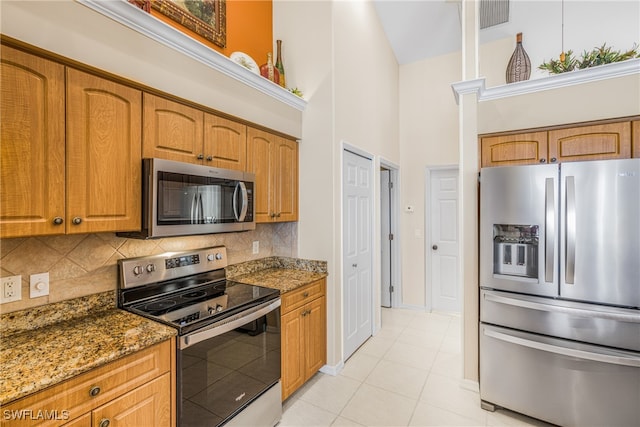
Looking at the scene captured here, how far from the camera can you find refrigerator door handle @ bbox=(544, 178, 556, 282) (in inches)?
80.8

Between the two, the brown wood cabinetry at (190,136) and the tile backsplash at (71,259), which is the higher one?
the brown wood cabinetry at (190,136)

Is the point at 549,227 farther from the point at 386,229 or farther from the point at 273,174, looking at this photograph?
the point at 386,229

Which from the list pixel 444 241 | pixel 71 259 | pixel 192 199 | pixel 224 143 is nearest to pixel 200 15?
pixel 224 143

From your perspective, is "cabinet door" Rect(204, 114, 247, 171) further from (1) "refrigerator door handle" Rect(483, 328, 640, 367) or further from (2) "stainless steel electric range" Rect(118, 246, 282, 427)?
(1) "refrigerator door handle" Rect(483, 328, 640, 367)

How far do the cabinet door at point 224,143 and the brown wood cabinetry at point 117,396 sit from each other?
3.90ft

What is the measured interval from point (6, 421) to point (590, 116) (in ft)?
11.8

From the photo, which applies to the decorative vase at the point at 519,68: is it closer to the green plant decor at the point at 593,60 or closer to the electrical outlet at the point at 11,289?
the green plant decor at the point at 593,60

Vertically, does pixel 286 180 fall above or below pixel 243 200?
above

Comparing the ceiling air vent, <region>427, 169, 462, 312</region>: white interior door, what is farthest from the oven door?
the ceiling air vent

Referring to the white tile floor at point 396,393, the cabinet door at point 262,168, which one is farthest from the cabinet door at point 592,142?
the cabinet door at point 262,168

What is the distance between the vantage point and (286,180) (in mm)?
2777

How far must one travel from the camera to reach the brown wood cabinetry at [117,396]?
1.08 meters

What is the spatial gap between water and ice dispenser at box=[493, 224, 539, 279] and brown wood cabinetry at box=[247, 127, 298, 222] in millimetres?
1717

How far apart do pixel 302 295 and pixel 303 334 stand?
1.08ft
